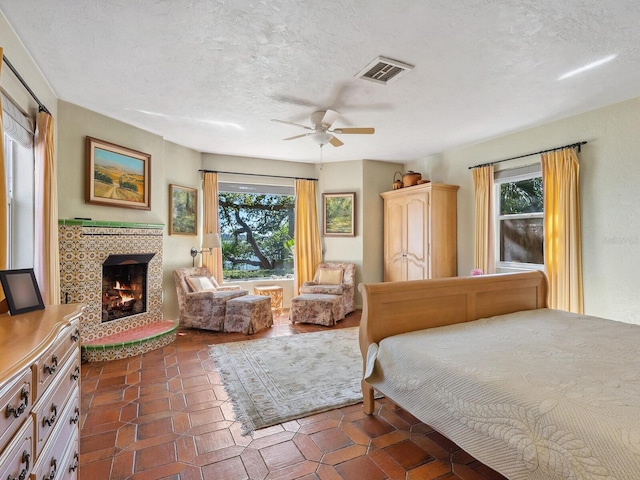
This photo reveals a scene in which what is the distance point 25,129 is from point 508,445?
11.6 ft

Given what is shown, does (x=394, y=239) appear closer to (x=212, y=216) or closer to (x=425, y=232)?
(x=425, y=232)

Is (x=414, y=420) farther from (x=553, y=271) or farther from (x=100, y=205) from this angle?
(x=100, y=205)

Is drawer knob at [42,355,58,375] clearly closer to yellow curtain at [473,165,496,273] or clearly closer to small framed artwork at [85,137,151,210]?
small framed artwork at [85,137,151,210]

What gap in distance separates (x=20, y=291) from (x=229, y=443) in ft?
4.55

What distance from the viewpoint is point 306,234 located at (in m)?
5.96

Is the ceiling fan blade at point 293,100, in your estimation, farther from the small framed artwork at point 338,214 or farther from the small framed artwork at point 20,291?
the small framed artwork at point 338,214

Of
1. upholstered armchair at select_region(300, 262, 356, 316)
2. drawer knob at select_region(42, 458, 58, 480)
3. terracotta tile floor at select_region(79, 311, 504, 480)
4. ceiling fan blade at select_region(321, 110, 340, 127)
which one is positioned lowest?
terracotta tile floor at select_region(79, 311, 504, 480)

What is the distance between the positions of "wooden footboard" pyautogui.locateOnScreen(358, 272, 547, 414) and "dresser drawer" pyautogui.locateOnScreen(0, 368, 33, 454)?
Result: 5.55 ft

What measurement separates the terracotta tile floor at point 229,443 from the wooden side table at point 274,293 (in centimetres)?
277

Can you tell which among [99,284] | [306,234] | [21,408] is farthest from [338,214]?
[21,408]

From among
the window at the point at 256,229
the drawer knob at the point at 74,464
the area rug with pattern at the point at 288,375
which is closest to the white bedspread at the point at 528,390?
the area rug with pattern at the point at 288,375

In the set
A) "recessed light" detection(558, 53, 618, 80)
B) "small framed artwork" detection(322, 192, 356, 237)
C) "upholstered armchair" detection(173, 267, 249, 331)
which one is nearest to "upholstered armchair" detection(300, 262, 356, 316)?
"small framed artwork" detection(322, 192, 356, 237)

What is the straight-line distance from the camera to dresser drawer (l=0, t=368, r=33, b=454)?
83cm

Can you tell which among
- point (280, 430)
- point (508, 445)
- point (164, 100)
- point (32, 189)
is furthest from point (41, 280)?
point (508, 445)
